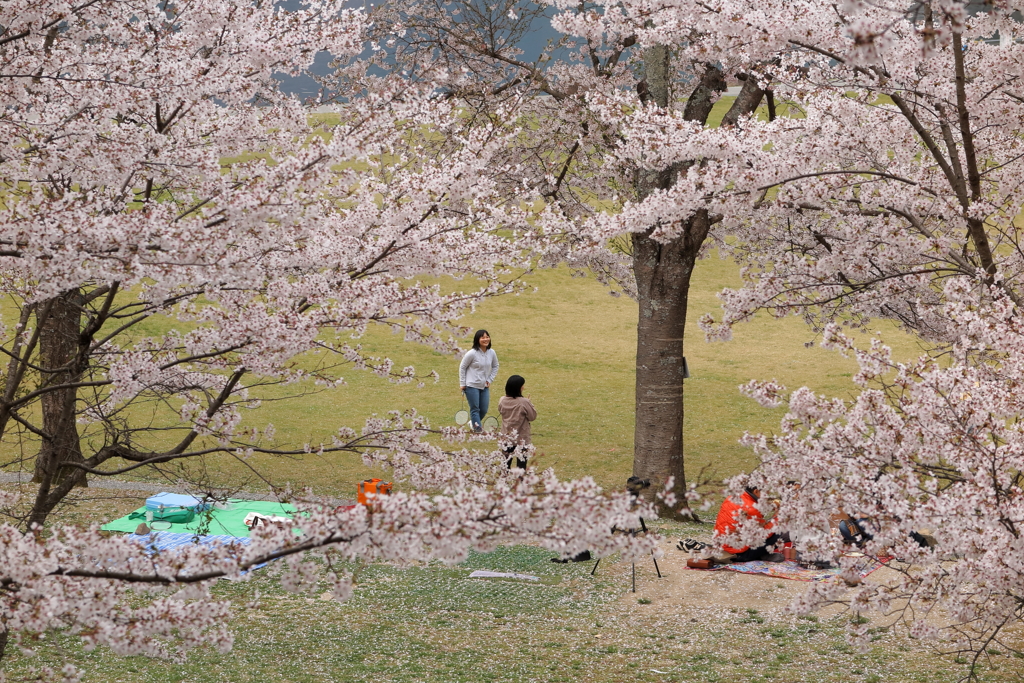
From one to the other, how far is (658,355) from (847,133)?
411cm


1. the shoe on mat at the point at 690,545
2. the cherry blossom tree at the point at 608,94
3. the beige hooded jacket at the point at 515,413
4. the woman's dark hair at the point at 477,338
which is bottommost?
the shoe on mat at the point at 690,545

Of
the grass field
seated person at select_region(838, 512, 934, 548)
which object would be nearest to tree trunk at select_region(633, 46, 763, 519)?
the grass field

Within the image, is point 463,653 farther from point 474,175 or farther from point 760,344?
point 760,344

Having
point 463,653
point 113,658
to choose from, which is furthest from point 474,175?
point 113,658

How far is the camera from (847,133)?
25.1 ft

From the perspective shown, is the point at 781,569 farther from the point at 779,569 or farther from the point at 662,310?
the point at 662,310

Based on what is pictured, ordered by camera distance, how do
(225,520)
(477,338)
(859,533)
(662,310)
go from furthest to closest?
1. (477,338)
2. (662,310)
3. (225,520)
4. (859,533)

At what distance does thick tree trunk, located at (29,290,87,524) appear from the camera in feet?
16.1

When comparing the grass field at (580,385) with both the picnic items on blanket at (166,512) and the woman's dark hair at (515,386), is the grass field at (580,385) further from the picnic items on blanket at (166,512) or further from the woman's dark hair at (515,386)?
the picnic items on blanket at (166,512)

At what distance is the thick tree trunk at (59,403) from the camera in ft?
16.1

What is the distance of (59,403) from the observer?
9.80 metres

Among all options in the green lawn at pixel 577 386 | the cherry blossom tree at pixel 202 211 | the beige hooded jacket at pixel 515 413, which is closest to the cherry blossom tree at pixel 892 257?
the cherry blossom tree at pixel 202 211

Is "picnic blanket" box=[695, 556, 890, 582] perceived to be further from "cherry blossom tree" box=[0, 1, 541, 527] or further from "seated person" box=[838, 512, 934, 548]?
"cherry blossom tree" box=[0, 1, 541, 527]

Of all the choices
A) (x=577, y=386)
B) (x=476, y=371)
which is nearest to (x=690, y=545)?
(x=476, y=371)
